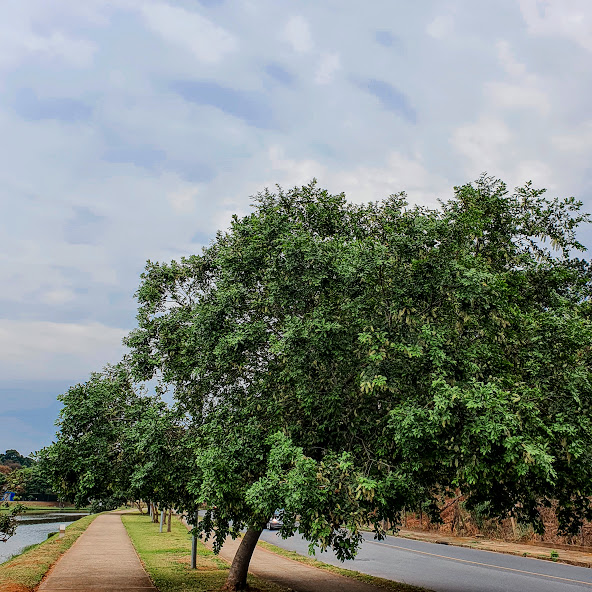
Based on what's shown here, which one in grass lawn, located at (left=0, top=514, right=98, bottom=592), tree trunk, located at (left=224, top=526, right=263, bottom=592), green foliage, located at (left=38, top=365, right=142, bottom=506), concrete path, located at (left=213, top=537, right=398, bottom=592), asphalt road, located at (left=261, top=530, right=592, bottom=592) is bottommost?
asphalt road, located at (left=261, top=530, right=592, bottom=592)

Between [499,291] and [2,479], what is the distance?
1430cm

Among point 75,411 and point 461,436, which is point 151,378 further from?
point 461,436

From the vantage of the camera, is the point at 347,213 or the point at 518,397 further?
the point at 347,213

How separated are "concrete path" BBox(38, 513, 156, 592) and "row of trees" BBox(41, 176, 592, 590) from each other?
10.9ft

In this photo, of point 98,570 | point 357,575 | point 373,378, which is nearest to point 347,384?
point 373,378

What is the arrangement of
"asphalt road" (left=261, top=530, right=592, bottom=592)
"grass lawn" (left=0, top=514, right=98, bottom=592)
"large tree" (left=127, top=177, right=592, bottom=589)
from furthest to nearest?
"asphalt road" (left=261, top=530, right=592, bottom=592)
"grass lawn" (left=0, top=514, right=98, bottom=592)
"large tree" (left=127, top=177, right=592, bottom=589)

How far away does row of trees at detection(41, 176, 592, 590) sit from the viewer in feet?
29.3

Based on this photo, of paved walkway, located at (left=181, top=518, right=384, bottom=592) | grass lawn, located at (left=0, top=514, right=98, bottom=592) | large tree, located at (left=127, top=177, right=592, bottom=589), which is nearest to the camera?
large tree, located at (left=127, top=177, right=592, bottom=589)

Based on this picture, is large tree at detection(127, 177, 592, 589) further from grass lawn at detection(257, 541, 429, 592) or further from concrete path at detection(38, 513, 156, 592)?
grass lawn at detection(257, 541, 429, 592)

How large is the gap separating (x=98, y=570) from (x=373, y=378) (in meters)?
12.3

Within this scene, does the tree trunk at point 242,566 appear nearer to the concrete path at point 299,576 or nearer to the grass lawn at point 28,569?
the concrete path at point 299,576

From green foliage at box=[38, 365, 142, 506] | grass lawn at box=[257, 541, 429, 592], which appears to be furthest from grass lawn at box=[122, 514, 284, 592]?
green foliage at box=[38, 365, 142, 506]

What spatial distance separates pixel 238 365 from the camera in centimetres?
1105

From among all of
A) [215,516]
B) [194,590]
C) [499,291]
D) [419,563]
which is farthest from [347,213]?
[419,563]
